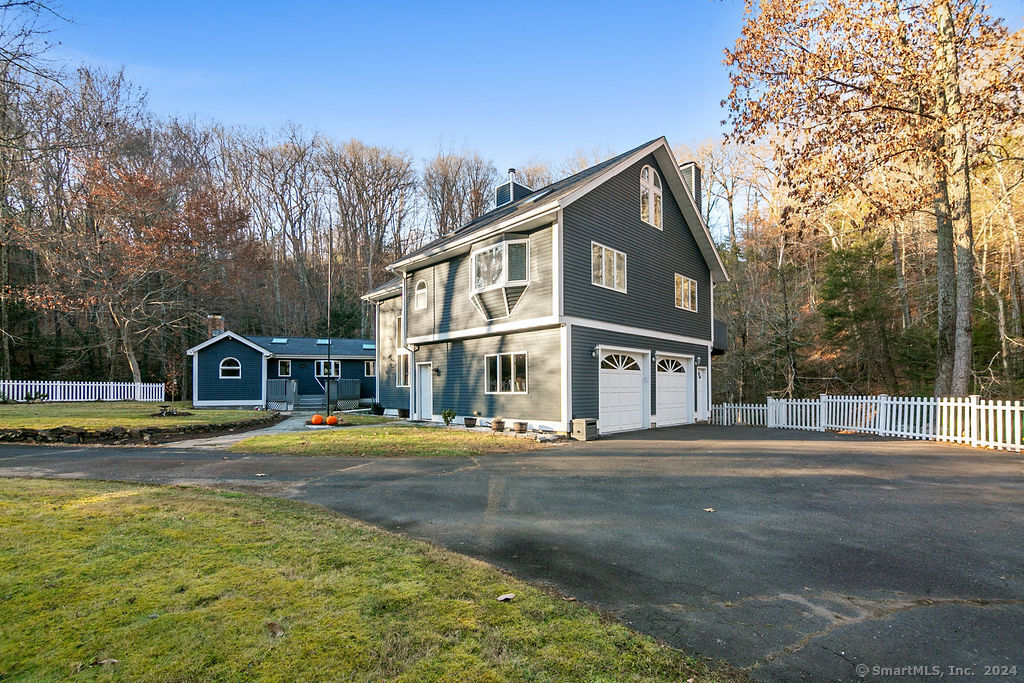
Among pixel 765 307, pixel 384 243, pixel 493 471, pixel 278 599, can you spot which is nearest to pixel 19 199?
pixel 384 243

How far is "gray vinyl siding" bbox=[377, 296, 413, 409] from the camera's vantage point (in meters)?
21.6

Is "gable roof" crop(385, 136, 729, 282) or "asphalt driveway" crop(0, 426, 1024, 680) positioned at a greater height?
"gable roof" crop(385, 136, 729, 282)

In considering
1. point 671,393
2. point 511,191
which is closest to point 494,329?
point 671,393

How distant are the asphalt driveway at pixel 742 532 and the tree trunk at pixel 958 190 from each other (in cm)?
394

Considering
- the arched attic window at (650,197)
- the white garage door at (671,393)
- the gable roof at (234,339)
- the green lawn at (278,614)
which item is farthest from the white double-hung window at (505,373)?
the gable roof at (234,339)

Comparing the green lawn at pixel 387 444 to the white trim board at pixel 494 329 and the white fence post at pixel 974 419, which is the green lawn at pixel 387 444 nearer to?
the white trim board at pixel 494 329

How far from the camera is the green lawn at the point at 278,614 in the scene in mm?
2500

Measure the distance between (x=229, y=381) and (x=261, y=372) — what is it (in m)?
1.55

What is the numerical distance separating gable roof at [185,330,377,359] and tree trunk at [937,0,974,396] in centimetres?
2250

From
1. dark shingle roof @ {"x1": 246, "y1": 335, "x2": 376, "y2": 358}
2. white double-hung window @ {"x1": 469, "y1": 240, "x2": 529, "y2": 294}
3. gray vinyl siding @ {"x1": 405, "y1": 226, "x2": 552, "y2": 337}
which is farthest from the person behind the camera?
dark shingle roof @ {"x1": 246, "y1": 335, "x2": 376, "y2": 358}

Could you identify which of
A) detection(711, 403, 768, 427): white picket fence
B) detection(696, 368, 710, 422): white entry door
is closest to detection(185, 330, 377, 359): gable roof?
detection(696, 368, 710, 422): white entry door

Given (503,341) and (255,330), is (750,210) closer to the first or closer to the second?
(503,341)

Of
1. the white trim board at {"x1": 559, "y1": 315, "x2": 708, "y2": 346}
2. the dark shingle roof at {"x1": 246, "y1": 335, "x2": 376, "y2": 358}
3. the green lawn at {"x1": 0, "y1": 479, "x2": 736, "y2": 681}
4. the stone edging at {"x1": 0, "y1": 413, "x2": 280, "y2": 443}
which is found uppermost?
the white trim board at {"x1": 559, "y1": 315, "x2": 708, "y2": 346}

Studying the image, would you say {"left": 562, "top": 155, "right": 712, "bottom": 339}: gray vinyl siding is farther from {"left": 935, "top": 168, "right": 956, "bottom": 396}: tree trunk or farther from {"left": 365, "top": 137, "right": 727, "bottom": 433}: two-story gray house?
{"left": 935, "top": 168, "right": 956, "bottom": 396}: tree trunk
